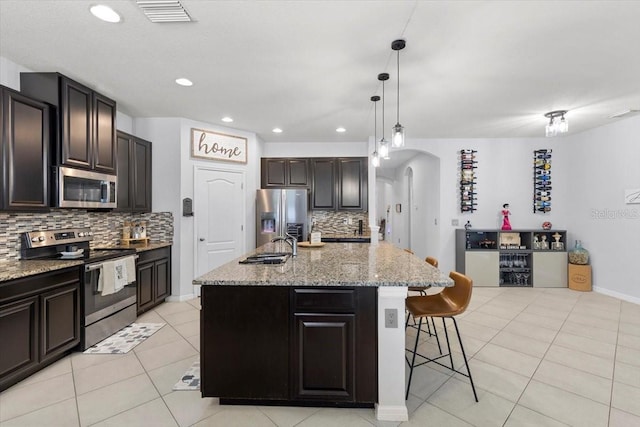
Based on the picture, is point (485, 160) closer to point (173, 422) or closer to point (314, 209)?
point (314, 209)

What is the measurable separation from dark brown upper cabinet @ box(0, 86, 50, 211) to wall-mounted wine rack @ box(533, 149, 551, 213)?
22.7 ft

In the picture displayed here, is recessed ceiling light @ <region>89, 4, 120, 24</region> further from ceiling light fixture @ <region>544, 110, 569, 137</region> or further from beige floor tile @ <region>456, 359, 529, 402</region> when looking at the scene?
ceiling light fixture @ <region>544, 110, 569, 137</region>

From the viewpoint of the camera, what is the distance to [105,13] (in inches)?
77.7

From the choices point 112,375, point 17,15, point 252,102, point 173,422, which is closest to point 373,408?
point 173,422

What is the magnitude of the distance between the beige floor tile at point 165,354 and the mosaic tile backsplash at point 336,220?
326cm

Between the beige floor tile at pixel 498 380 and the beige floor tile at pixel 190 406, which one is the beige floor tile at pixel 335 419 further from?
the beige floor tile at pixel 498 380

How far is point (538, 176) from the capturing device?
5.24 meters

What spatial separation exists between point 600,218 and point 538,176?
1.11 metres

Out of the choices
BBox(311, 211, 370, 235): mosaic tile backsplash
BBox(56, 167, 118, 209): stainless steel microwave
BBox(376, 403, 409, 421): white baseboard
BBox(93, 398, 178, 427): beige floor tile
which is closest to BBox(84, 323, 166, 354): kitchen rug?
BBox(93, 398, 178, 427): beige floor tile

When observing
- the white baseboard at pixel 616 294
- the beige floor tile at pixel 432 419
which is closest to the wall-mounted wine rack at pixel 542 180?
the white baseboard at pixel 616 294

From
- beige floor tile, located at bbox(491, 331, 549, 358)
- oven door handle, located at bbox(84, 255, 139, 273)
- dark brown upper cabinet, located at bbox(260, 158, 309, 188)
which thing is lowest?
beige floor tile, located at bbox(491, 331, 549, 358)

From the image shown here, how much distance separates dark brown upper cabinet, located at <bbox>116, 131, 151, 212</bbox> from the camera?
142 inches

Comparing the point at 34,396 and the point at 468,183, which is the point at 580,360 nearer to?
the point at 468,183

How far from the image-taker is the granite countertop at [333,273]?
174 centimetres
